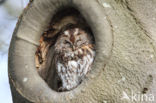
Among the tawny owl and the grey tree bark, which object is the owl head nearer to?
the tawny owl

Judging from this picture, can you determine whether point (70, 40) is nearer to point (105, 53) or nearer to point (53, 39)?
point (53, 39)

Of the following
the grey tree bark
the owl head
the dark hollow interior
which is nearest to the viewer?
the grey tree bark

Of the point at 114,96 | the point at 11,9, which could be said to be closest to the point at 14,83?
the point at 114,96

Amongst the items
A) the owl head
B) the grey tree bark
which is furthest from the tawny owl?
the grey tree bark

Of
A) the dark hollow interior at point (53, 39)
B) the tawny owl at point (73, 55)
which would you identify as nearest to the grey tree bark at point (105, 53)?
the dark hollow interior at point (53, 39)

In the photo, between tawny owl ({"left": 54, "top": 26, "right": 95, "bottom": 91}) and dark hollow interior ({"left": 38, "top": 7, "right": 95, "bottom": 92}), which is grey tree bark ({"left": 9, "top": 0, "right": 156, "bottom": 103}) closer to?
dark hollow interior ({"left": 38, "top": 7, "right": 95, "bottom": 92})

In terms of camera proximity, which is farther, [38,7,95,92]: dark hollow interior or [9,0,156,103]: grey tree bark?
[38,7,95,92]: dark hollow interior

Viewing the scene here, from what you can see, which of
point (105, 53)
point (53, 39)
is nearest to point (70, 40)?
point (53, 39)

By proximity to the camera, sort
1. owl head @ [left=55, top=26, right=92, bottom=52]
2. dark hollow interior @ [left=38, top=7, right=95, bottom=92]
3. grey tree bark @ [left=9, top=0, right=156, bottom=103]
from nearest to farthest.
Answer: grey tree bark @ [left=9, top=0, right=156, bottom=103] < dark hollow interior @ [left=38, top=7, right=95, bottom=92] < owl head @ [left=55, top=26, right=92, bottom=52]
